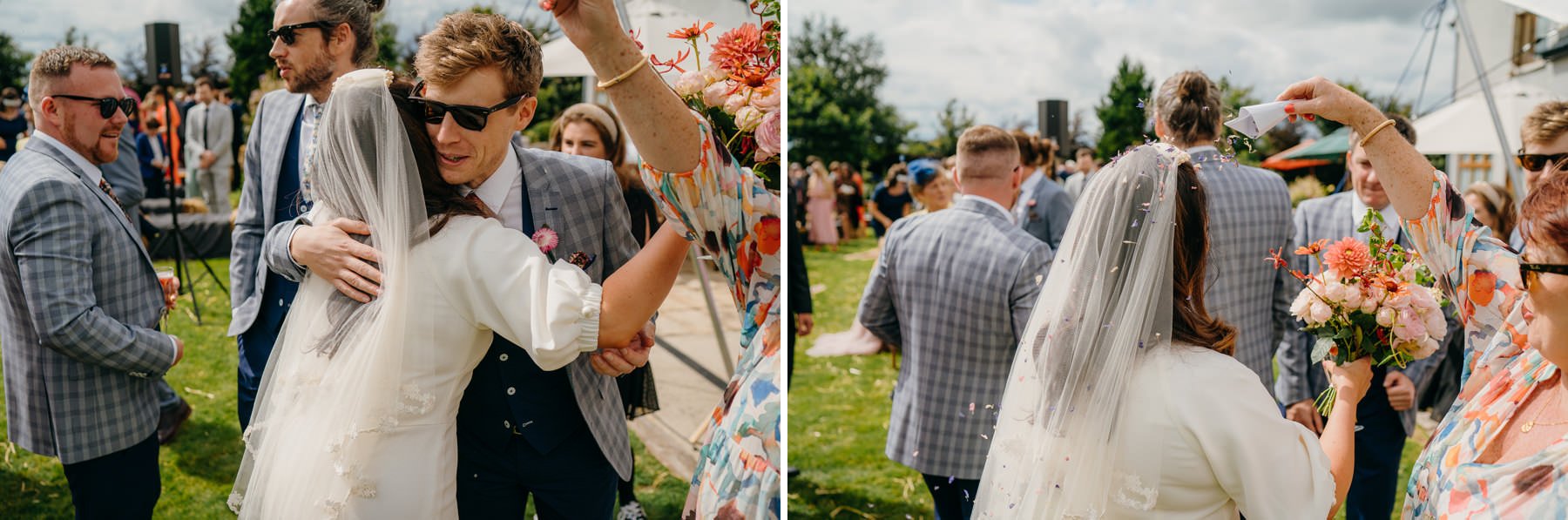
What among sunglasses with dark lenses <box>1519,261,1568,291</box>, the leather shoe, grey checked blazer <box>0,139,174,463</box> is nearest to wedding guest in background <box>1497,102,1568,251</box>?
sunglasses with dark lenses <box>1519,261,1568,291</box>

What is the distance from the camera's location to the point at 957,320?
134 inches

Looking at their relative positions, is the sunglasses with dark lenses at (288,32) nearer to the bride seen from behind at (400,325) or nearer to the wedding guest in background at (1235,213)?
the bride seen from behind at (400,325)

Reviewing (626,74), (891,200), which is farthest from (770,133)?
(891,200)

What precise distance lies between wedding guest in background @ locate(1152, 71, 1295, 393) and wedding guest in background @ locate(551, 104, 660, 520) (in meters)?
2.13

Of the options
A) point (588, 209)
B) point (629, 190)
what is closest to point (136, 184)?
point (629, 190)

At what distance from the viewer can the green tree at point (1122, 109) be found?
50.6 metres

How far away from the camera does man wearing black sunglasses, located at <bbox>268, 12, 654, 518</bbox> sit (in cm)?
212

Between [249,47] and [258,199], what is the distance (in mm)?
31420

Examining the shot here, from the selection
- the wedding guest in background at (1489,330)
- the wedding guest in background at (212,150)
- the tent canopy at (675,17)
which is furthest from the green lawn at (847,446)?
the wedding guest in background at (212,150)

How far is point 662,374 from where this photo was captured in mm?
7016

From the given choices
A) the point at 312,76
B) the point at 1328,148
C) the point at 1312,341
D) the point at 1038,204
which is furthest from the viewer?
the point at 1328,148

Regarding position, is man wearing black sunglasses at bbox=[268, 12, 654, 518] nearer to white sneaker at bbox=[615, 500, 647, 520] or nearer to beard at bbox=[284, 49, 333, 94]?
beard at bbox=[284, 49, 333, 94]

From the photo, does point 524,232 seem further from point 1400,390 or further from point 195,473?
point 195,473

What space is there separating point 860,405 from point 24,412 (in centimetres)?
480
